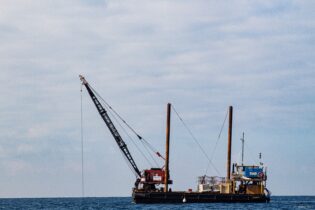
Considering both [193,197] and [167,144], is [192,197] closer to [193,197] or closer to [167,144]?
[193,197]

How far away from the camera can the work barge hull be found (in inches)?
3915

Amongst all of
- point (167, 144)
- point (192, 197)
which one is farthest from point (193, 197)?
point (167, 144)

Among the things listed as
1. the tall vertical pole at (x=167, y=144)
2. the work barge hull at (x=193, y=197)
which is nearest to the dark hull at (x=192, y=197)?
the work barge hull at (x=193, y=197)

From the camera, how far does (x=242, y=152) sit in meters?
108

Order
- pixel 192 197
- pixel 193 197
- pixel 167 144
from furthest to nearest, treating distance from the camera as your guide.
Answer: pixel 193 197 < pixel 192 197 < pixel 167 144

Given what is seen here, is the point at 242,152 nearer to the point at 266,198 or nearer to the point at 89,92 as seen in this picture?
the point at 266,198

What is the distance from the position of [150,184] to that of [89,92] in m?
17.8

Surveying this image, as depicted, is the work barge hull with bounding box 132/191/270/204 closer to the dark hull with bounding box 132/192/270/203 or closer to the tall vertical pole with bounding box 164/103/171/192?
the dark hull with bounding box 132/192/270/203

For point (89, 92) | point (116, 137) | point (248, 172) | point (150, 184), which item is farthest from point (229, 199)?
point (89, 92)

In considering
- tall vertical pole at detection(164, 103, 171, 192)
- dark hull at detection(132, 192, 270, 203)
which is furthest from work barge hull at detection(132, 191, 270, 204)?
tall vertical pole at detection(164, 103, 171, 192)

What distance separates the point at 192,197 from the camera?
10244 centimetres

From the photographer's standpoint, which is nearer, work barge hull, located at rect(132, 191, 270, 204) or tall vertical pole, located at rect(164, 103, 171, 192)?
work barge hull, located at rect(132, 191, 270, 204)

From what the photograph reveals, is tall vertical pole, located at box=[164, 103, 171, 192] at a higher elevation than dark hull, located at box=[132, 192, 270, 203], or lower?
higher

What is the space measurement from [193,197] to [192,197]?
0.30 metres
